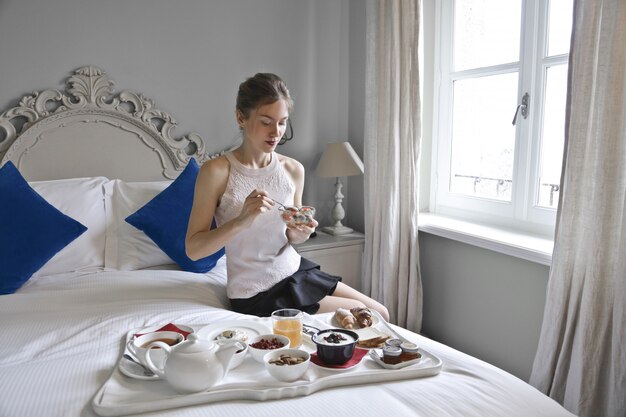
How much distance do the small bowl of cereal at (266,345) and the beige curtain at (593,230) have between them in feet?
3.79

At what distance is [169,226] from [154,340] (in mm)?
1175

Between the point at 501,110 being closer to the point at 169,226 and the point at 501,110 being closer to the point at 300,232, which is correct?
the point at 300,232

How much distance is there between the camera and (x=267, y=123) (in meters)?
1.94

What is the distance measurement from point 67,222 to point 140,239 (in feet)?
1.18

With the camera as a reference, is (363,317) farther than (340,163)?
No

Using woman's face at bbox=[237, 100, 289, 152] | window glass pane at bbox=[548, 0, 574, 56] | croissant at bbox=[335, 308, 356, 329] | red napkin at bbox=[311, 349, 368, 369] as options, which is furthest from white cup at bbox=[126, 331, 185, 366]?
window glass pane at bbox=[548, 0, 574, 56]

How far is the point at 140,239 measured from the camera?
8.71 feet

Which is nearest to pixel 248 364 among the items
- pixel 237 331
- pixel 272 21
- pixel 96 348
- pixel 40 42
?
pixel 237 331

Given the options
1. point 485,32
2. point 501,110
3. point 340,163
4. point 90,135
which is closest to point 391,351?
point 501,110

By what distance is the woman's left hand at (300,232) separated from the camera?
195 cm

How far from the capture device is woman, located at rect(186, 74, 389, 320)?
1.94m

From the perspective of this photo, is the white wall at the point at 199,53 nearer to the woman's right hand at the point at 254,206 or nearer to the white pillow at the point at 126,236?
the white pillow at the point at 126,236

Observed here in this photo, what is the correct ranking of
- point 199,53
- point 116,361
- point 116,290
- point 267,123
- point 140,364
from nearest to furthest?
point 140,364 → point 116,361 → point 267,123 → point 116,290 → point 199,53

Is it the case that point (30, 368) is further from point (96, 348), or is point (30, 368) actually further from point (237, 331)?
point (237, 331)
